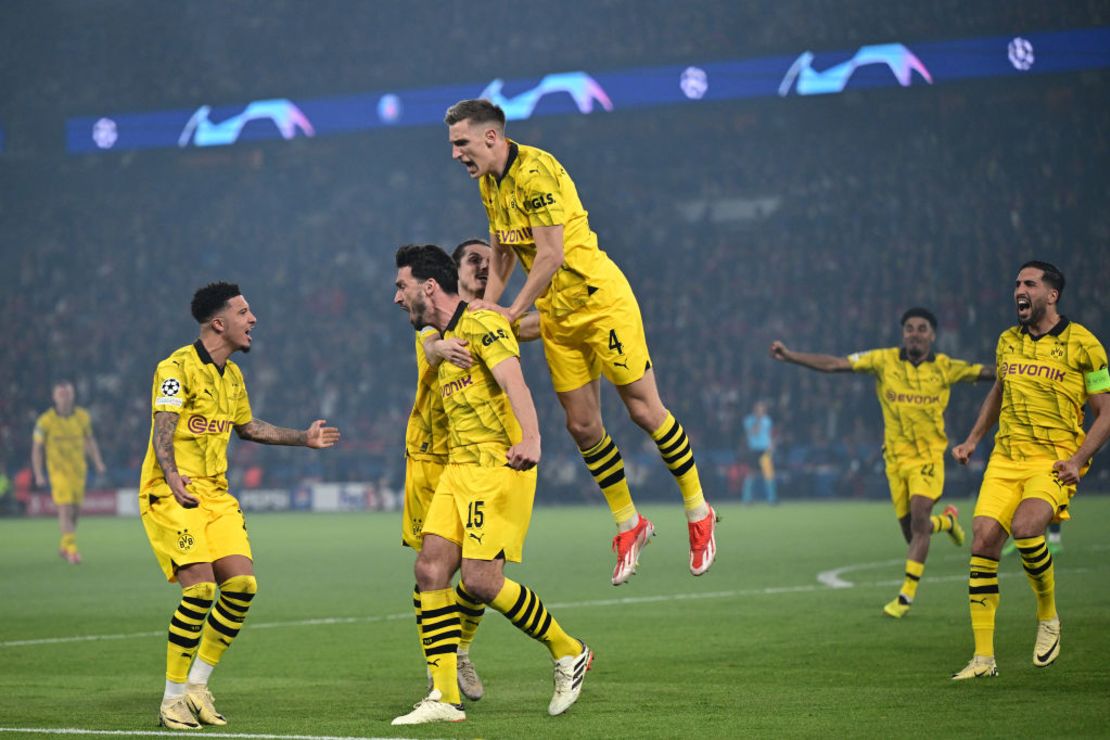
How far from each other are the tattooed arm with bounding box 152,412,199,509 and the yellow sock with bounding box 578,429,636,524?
7.47ft

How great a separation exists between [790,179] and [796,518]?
11.9m

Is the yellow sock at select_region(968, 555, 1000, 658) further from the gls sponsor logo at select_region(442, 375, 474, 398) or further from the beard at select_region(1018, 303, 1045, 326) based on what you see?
the gls sponsor logo at select_region(442, 375, 474, 398)

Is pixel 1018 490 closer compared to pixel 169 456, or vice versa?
pixel 169 456

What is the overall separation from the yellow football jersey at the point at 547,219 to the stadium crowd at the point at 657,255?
23214 mm

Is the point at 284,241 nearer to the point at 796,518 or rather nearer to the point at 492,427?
the point at 796,518

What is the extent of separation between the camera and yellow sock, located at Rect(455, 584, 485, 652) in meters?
8.83

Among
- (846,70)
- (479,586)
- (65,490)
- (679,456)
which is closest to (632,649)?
(679,456)

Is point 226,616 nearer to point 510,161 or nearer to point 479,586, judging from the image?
point 479,586

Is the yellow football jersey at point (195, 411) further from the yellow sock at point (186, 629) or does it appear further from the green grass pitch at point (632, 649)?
the green grass pitch at point (632, 649)

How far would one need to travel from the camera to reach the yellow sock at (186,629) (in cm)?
811

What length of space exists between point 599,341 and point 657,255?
91.9ft

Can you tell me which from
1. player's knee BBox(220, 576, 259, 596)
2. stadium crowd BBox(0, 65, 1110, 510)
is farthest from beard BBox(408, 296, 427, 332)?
stadium crowd BBox(0, 65, 1110, 510)

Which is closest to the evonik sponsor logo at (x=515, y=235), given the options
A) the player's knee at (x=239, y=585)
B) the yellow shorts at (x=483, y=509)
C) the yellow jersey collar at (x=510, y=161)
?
the yellow jersey collar at (x=510, y=161)

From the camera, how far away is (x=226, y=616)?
8.41m
